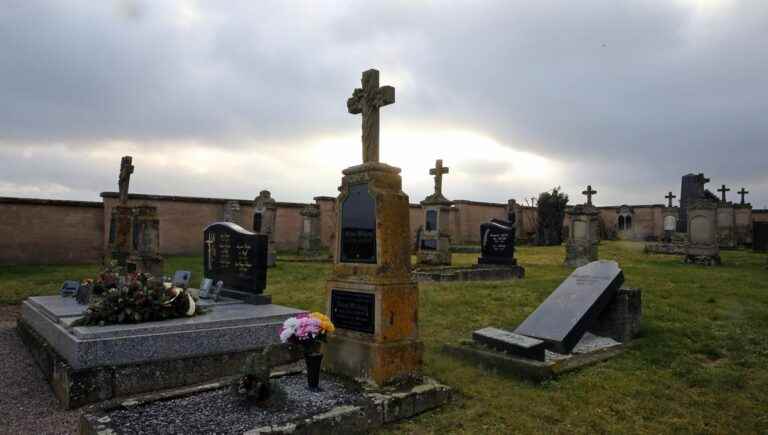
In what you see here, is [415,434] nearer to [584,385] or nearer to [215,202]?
[584,385]

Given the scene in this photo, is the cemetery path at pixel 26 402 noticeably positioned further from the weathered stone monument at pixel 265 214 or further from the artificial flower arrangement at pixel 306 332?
the weathered stone monument at pixel 265 214

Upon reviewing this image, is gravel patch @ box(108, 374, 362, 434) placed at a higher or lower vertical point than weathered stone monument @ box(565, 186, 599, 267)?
lower

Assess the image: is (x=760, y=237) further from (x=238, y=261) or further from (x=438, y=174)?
(x=238, y=261)

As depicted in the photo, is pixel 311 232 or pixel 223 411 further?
pixel 311 232

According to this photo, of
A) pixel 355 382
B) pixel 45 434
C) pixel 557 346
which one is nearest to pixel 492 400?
pixel 355 382

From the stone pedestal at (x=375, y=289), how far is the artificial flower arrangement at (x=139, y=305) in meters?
2.18

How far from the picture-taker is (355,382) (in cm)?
482

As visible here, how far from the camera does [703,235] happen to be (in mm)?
17078

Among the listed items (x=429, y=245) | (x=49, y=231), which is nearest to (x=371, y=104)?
(x=429, y=245)

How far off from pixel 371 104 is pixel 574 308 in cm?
394

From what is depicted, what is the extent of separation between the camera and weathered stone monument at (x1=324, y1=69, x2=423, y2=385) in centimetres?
493

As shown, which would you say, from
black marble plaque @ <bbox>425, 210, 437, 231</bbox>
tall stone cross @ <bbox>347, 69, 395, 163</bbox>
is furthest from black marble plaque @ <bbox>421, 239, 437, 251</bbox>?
tall stone cross @ <bbox>347, 69, 395, 163</bbox>

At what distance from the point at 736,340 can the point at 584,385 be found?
Answer: 9.90ft

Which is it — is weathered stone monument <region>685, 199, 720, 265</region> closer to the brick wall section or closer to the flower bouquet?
the flower bouquet
